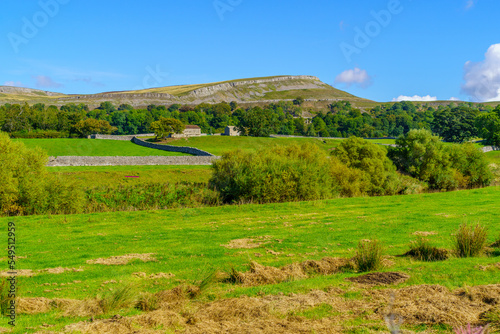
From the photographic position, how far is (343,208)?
28891mm

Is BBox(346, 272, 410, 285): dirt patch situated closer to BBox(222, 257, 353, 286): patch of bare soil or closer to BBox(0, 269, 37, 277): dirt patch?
BBox(222, 257, 353, 286): patch of bare soil

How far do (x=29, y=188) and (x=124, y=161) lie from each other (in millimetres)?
33527

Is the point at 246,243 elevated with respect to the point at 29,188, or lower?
elevated

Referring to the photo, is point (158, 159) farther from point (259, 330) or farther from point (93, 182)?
point (259, 330)

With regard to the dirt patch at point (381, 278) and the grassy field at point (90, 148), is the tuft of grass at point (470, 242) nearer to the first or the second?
the dirt patch at point (381, 278)

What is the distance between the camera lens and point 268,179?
3575 centimetres

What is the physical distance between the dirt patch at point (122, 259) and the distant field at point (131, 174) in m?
35.9

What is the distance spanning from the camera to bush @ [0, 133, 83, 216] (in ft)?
98.5

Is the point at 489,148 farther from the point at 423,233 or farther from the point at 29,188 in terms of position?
the point at 29,188

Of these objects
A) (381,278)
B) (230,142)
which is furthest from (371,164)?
(230,142)

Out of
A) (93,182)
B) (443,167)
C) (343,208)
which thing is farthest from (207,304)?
(443,167)

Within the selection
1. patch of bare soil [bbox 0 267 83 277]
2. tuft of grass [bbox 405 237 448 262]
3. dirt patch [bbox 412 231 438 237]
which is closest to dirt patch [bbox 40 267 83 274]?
patch of bare soil [bbox 0 267 83 277]

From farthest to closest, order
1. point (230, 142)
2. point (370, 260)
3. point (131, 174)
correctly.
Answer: point (230, 142) < point (131, 174) < point (370, 260)

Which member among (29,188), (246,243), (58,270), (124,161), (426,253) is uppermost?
(426,253)
